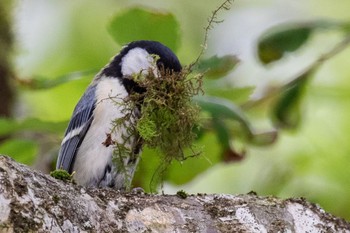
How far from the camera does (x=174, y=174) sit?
2830 mm

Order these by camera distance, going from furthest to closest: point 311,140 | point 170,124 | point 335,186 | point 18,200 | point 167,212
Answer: point 311,140 < point 335,186 < point 170,124 < point 167,212 < point 18,200

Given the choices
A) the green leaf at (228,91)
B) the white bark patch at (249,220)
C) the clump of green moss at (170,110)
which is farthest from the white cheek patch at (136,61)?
the white bark patch at (249,220)

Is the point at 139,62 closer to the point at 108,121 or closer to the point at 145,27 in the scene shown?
the point at 145,27

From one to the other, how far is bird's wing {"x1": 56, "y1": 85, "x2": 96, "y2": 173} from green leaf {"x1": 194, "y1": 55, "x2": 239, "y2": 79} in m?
0.37

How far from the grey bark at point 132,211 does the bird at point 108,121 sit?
1.53ft

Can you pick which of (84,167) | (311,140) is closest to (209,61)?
(84,167)

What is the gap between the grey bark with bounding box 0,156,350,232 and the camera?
60.6 inches

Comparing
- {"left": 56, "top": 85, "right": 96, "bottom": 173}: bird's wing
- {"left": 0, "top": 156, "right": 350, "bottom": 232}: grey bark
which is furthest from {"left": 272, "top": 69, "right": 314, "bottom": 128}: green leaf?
{"left": 0, "top": 156, "right": 350, "bottom": 232}: grey bark

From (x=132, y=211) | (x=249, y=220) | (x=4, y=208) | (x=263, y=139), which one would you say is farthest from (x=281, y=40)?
(x=4, y=208)

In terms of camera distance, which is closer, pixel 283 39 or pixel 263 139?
pixel 283 39

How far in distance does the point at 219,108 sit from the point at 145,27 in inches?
14.3

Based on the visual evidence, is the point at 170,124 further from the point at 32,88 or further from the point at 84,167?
the point at 32,88

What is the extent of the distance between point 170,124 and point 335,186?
144 centimetres

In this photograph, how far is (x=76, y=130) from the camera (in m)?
2.58
